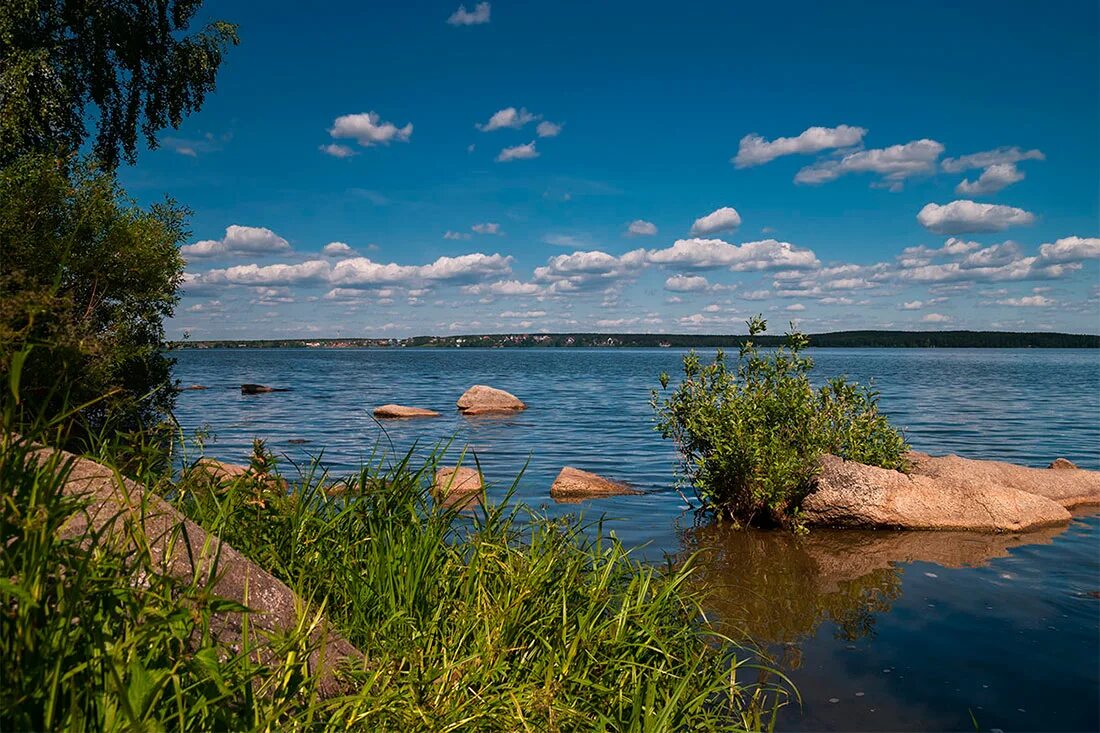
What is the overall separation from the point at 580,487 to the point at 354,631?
12.2m

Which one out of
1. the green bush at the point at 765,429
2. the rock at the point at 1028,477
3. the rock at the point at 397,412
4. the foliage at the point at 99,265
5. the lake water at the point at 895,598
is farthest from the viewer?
the rock at the point at 397,412

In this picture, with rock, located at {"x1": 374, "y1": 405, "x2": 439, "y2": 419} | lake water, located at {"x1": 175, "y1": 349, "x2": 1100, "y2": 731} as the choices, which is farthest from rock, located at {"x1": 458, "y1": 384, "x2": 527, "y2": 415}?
lake water, located at {"x1": 175, "y1": 349, "x2": 1100, "y2": 731}

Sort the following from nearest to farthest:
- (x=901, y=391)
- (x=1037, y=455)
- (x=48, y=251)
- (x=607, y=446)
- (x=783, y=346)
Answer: (x=48, y=251), (x=783, y=346), (x=1037, y=455), (x=607, y=446), (x=901, y=391)

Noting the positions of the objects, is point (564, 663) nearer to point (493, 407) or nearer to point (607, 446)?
point (607, 446)

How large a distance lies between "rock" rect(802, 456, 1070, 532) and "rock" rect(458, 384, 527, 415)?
25.5m

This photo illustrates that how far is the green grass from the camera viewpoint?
9.27 feet

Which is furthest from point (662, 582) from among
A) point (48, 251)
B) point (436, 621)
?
point (48, 251)

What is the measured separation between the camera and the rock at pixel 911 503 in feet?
44.7

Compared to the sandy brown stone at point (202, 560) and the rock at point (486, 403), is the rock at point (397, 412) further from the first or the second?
the sandy brown stone at point (202, 560)

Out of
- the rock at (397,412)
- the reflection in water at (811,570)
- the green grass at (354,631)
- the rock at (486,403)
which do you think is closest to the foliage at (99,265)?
the green grass at (354,631)

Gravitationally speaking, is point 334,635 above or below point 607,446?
above

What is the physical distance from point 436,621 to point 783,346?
11603 mm

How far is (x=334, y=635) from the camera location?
4695mm

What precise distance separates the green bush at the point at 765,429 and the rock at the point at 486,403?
23.6 metres
